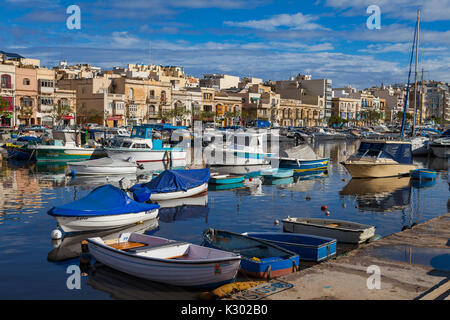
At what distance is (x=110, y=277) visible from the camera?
13211mm

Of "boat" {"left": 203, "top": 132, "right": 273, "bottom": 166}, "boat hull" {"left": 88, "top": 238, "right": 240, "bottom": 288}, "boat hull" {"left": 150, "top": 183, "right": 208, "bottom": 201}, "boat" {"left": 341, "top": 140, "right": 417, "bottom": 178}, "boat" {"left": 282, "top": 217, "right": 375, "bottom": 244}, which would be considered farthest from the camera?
"boat" {"left": 203, "top": 132, "right": 273, "bottom": 166}

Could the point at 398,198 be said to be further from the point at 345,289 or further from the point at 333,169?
the point at 345,289

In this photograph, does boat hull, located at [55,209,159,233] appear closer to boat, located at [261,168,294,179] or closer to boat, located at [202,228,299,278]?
boat, located at [202,228,299,278]

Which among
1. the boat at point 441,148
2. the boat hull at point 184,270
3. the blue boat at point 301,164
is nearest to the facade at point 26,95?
the blue boat at point 301,164

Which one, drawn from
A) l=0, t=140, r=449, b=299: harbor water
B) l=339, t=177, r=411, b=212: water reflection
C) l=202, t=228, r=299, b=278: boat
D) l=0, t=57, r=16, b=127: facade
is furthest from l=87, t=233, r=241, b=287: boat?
l=0, t=57, r=16, b=127: facade

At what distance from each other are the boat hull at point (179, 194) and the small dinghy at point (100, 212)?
476 centimetres

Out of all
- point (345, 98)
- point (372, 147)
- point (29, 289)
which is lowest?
point (29, 289)

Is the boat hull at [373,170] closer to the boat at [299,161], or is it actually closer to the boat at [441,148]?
the boat at [299,161]

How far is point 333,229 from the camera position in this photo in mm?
16672

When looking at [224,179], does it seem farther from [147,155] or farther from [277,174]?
[147,155]

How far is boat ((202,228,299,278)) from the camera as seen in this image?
12.7m

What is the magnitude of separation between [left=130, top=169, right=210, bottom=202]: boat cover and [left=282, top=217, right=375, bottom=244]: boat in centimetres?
790
